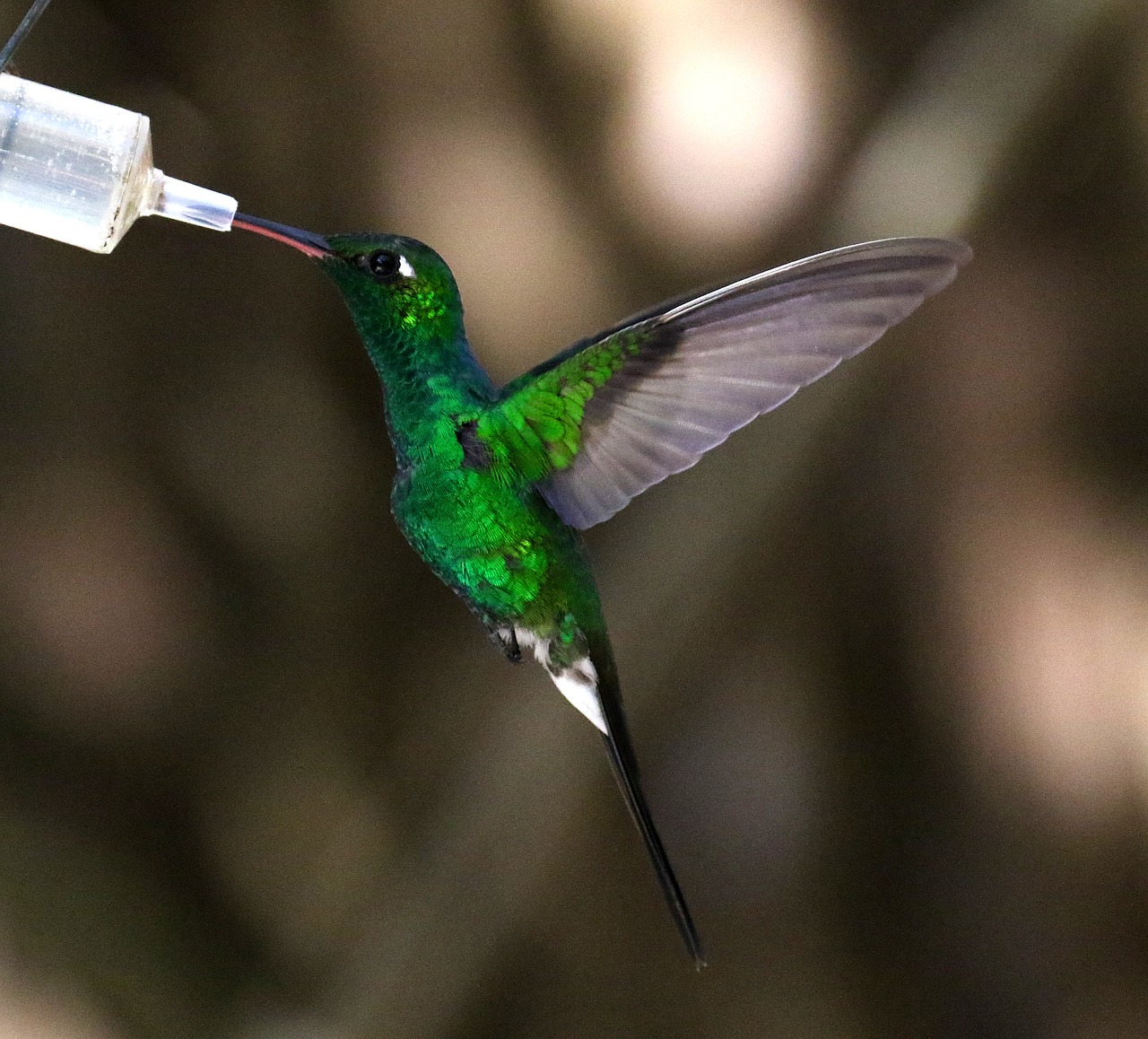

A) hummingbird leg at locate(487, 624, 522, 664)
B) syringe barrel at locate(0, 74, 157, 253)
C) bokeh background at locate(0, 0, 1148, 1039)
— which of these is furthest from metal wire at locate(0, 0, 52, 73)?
bokeh background at locate(0, 0, 1148, 1039)

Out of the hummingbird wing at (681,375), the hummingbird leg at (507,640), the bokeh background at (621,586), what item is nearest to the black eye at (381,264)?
the hummingbird wing at (681,375)

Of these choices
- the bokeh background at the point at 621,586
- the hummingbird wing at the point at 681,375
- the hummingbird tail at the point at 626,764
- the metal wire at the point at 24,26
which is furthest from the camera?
the bokeh background at the point at 621,586

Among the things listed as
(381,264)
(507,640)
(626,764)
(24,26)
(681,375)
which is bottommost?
(626,764)

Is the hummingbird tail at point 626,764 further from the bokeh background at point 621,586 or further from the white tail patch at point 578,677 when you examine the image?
the bokeh background at point 621,586

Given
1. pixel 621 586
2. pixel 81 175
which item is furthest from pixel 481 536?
pixel 621 586

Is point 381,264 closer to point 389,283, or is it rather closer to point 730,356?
point 389,283

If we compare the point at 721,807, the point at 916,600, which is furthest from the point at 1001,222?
the point at 721,807

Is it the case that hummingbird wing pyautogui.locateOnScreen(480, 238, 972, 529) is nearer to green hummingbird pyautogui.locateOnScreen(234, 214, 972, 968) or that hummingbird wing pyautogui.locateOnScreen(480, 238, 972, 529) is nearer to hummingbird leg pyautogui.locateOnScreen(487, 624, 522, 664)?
green hummingbird pyautogui.locateOnScreen(234, 214, 972, 968)
